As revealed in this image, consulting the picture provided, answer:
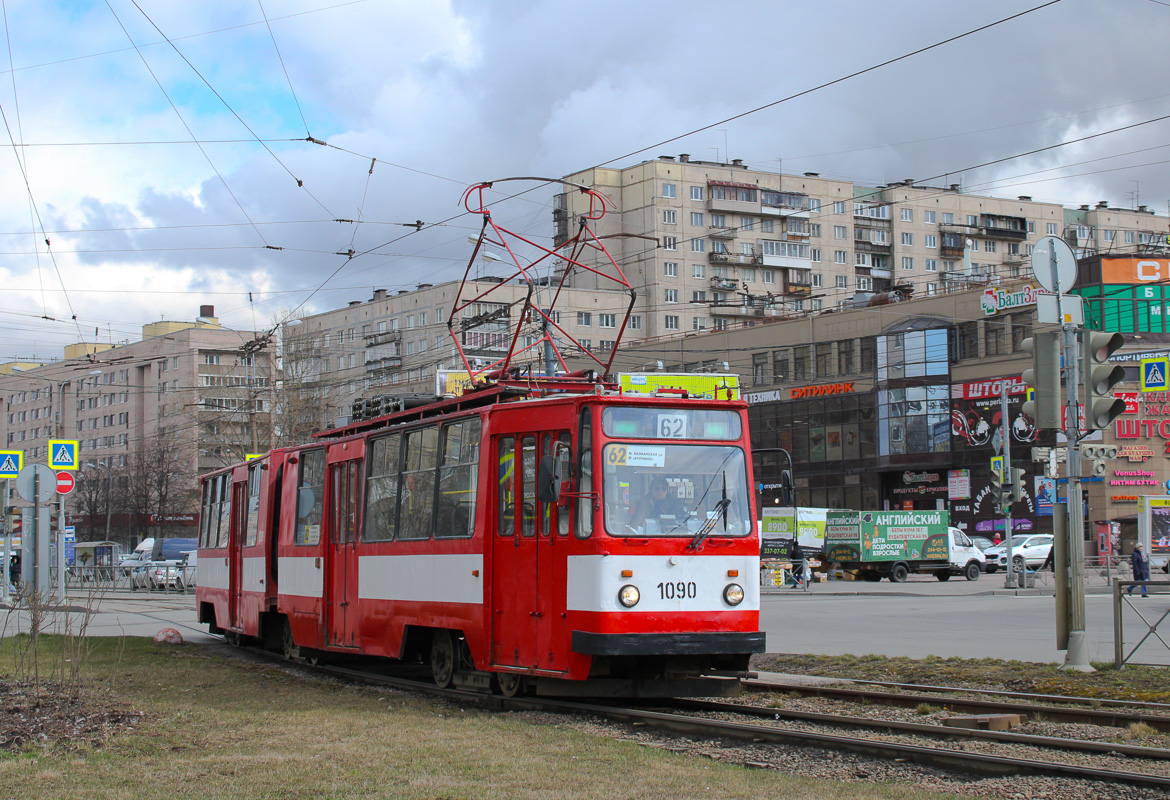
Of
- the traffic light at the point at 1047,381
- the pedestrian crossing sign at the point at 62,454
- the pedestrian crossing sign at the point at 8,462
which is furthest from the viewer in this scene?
the pedestrian crossing sign at the point at 62,454

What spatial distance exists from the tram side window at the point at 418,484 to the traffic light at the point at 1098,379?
727 cm

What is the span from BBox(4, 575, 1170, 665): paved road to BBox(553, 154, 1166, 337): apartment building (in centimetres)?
5917

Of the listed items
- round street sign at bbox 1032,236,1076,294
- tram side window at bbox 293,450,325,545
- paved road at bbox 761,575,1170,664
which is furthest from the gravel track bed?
round street sign at bbox 1032,236,1076,294

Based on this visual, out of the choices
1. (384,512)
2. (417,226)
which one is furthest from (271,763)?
(417,226)

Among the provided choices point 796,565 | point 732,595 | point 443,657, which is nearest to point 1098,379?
point 732,595

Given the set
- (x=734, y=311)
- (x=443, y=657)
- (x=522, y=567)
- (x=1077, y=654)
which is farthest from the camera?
(x=734, y=311)

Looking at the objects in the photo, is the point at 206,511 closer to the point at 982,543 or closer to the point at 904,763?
the point at 904,763

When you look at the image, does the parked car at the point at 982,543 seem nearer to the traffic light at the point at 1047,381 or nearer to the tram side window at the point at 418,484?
the traffic light at the point at 1047,381

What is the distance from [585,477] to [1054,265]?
7409 mm

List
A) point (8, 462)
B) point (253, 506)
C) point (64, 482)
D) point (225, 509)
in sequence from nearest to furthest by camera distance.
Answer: point (253, 506) → point (225, 509) → point (8, 462) → point (64, 482)

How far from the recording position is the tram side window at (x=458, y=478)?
11906 mm

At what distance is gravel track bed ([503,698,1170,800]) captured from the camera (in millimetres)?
7164

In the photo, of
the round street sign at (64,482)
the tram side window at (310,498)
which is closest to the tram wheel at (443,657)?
the tram side window at (310,498)

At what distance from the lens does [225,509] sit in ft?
65.4
